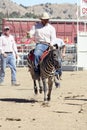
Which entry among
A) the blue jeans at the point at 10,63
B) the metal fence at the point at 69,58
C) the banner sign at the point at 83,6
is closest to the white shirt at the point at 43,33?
the blue jeans at the point at 10,63

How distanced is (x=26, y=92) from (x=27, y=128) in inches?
241

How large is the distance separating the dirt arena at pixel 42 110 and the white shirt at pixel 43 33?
52.7 inches

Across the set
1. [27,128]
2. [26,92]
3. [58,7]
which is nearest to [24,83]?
[26,92]

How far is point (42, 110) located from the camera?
36.1 ft

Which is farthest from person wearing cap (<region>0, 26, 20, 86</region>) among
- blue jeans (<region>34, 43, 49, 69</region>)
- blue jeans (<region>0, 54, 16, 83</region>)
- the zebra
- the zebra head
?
the zebra head

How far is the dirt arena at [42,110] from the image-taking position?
923 centimetres

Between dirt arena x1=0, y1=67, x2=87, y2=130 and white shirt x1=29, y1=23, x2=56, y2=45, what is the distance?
134 centimetres

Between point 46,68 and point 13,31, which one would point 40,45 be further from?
point 13,31

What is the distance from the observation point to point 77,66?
26.3m

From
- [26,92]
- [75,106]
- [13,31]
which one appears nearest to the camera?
[75,106]

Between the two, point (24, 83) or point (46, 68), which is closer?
point (46, 68)

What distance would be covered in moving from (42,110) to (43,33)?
2486mm

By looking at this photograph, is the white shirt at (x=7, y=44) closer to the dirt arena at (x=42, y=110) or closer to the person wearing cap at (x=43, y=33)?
the dirt arena at (x=42, y=110)

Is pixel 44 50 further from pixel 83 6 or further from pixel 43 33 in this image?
pixel 83 6
